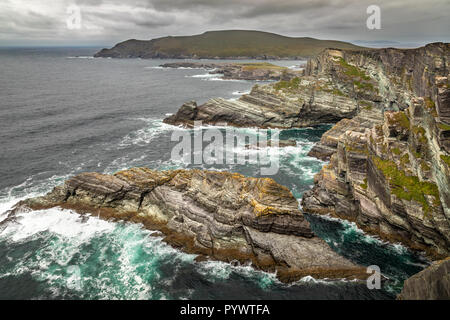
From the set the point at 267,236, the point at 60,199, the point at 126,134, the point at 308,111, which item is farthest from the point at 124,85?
the point at 267,236

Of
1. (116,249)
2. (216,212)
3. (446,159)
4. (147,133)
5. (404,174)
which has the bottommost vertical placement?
(116,249)

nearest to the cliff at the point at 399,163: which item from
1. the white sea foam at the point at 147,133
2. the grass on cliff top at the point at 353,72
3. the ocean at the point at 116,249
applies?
the ocean at the point at 116,249

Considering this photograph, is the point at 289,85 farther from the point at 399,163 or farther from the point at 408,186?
the point at 408,186

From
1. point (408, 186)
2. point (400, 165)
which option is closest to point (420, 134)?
point (400, 165)

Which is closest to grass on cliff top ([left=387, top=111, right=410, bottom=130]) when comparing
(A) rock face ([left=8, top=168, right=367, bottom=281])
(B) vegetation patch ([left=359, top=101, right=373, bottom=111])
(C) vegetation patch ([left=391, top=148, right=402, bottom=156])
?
(C) vegetation patch ([left=391, top=148, right=402, bottom=156])

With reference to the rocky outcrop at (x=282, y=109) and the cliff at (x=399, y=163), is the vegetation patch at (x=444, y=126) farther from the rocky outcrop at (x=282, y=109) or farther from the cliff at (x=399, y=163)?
the rocky outcrop at (x=282, y=109)

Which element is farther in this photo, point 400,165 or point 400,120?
point 400,120
